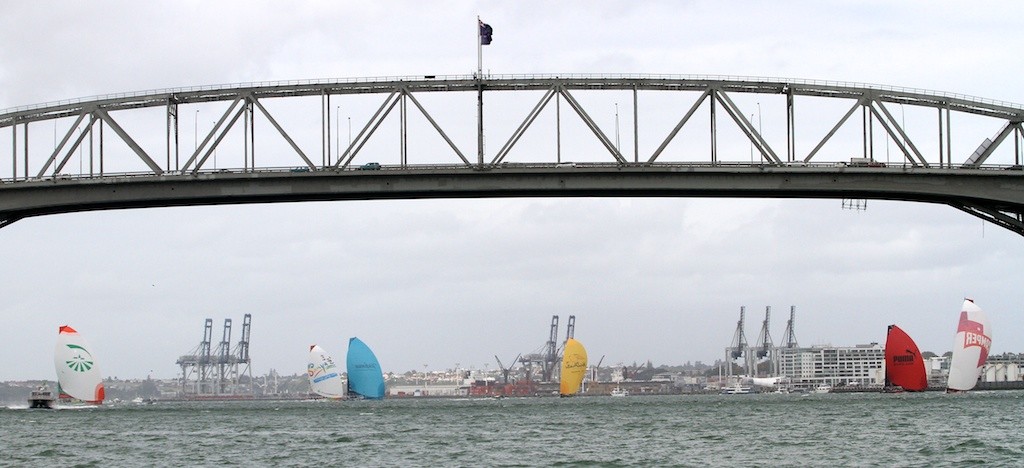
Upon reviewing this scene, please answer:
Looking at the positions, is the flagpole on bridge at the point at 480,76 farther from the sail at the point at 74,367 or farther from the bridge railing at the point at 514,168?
the sail at the point at 74,367

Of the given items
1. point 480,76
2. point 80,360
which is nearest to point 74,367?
point 80,360

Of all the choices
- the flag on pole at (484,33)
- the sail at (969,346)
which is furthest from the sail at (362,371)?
the flag on pole at (484,33)

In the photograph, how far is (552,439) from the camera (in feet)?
184

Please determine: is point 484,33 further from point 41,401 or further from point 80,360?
point 41,401

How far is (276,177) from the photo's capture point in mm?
74750

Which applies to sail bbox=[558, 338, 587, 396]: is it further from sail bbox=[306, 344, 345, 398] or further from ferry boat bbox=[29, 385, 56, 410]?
ferry boat bbox=[29, 385, 56, 410]

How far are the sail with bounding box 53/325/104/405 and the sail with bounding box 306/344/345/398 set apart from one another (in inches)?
1530

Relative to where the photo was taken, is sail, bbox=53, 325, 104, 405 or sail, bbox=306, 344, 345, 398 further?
sail, bbox=306, 344, 345, 398

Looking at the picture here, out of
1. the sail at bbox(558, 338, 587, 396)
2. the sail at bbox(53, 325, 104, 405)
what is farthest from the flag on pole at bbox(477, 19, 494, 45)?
the sail at bbox(558, 338, 587, 396)

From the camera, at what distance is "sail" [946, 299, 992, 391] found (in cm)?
11131

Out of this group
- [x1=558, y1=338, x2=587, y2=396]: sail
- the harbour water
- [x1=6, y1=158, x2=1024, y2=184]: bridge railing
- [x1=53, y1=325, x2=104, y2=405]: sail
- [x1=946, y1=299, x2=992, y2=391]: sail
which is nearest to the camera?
the harbour water

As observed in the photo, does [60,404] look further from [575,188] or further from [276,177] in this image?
[575,188]

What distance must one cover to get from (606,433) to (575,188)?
56.5 feet

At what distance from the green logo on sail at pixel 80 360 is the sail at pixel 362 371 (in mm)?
36407
